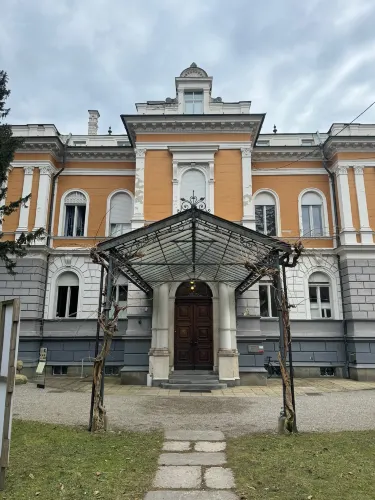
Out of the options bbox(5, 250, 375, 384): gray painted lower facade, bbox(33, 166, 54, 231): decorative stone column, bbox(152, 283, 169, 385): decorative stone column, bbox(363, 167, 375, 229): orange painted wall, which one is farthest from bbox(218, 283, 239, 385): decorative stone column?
bbox(33, 166, 54, 231): decorative stone column

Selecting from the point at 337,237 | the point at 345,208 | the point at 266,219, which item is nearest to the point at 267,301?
the point at 266,219

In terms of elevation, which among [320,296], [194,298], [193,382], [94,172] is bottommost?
[193,382]

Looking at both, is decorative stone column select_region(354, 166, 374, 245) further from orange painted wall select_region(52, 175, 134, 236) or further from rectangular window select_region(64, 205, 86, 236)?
rectangular window select_region(64, 205, 86, 236)

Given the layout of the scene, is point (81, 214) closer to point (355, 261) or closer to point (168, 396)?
point (168, 396)

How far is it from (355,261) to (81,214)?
Answer: 12.1 meters

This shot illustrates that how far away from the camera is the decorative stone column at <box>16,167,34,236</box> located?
15.7 meters

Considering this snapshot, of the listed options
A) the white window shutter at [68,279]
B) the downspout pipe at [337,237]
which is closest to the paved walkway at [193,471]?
the downspout pipe at [337,237]

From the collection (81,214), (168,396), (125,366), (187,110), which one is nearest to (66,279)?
(81,214)

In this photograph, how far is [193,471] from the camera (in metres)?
4.77

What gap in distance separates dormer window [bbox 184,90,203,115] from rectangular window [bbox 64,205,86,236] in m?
6.42

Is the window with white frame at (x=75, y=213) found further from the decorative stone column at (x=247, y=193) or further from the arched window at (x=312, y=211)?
the arched window at (x=312, y=211)

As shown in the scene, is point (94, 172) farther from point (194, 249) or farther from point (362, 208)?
point (362, 208)

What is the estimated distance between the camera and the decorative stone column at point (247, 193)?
1427 centimetres

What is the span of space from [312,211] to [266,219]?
2112 millimetres
